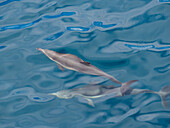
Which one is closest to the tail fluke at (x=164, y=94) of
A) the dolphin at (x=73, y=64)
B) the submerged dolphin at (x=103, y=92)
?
the submerged dolphin at (x=103, y=92)

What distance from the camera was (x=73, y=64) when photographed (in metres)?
6.34

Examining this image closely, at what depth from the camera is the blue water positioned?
5.88 metres

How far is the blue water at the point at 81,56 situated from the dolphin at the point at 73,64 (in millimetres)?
213

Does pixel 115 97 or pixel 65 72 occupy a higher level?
pixel 65 72

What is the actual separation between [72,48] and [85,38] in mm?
556

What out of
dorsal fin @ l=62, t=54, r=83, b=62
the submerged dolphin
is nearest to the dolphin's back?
the submerged dolphin

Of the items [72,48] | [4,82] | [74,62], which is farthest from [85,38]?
[4,82]

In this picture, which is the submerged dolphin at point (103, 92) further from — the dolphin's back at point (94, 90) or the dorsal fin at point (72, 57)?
the dorsal fin at point (72, 57)

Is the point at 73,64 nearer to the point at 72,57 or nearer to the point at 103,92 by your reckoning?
the point at 72,57

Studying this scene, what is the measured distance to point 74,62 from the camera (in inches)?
250

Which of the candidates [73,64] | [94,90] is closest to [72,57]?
[73,64]

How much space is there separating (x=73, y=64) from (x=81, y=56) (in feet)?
2.21

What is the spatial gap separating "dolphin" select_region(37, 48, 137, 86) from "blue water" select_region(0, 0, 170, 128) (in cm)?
21

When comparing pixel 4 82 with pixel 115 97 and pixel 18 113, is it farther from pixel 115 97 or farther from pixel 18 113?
pixel 115 97
